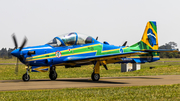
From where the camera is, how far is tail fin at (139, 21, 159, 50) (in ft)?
96.0

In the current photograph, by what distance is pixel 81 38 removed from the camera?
2147cm

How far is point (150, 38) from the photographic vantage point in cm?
2952

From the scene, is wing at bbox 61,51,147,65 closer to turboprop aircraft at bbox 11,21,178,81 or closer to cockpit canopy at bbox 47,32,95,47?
turboprop aircraft at bbox 11,21,178,81

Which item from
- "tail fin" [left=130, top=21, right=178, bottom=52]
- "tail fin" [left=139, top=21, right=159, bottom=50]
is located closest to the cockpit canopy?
"tail fin" [left=130, top=21, right=178, bottom=52]

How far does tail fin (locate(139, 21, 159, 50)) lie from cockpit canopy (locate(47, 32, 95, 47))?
9.56 m

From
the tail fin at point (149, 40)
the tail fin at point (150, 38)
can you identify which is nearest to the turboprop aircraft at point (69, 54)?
the tail fin at point (149, 40)

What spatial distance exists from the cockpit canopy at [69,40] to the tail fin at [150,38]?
9.56 metres

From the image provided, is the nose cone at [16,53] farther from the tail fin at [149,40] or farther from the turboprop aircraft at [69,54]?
the tail fin at [149,40]

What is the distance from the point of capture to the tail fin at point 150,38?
2925 centimetres

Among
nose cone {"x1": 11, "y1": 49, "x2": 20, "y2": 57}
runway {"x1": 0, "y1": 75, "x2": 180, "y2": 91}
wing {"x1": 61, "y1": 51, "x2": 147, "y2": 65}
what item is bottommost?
runway {"x1": 0, "y1": 75, "x2": 180, "y2": 91}

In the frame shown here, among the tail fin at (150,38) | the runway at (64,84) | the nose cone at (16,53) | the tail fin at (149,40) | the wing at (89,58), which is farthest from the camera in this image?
the tail fin at (150,38)

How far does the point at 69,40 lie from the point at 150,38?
11.9 metres

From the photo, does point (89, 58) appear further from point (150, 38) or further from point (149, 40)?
point (150, 38)

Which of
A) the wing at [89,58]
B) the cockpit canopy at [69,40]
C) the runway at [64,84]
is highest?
the cockpit canopy at [69,40]
